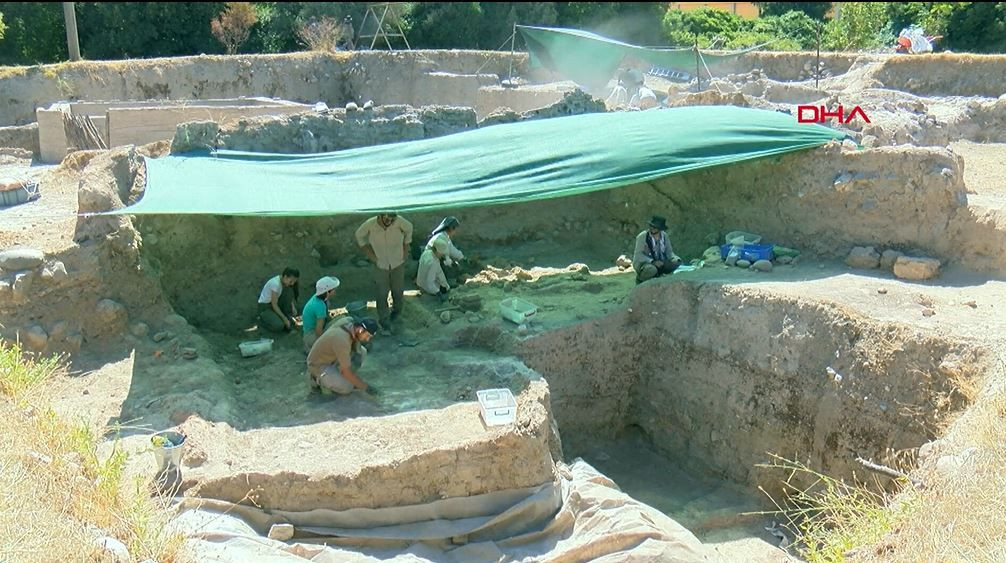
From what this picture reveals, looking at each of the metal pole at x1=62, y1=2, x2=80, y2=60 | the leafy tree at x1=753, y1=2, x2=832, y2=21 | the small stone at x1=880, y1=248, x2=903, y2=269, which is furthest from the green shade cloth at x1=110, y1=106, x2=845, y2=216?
the leafy tree at x1=753, y1=2, x2=832, y2=21

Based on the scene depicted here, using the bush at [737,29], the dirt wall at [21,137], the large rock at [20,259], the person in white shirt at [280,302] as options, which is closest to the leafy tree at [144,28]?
the dirt wall at [21,137]

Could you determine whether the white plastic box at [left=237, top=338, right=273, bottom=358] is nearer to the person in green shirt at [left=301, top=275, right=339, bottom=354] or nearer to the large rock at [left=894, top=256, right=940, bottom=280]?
the person in green shirt at [left=301, top=275, right=339, bottom=354]

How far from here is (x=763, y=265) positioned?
28.8 feet

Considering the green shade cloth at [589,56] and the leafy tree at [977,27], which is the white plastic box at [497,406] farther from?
the leafy tree at [977,27]

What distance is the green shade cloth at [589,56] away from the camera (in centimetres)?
1798

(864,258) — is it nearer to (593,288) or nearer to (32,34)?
(593,288)

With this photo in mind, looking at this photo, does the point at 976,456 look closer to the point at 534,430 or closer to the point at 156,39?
the point at 534,430

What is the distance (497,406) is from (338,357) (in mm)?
1330

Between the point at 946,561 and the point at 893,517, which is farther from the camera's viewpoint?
the point at 893,517

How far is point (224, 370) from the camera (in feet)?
25.9

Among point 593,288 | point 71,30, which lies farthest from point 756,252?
point 71,30

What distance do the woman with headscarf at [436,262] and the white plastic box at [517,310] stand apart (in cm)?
80

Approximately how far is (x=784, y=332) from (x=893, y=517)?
2.91m

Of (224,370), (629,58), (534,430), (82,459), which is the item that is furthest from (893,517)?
(629,58)
